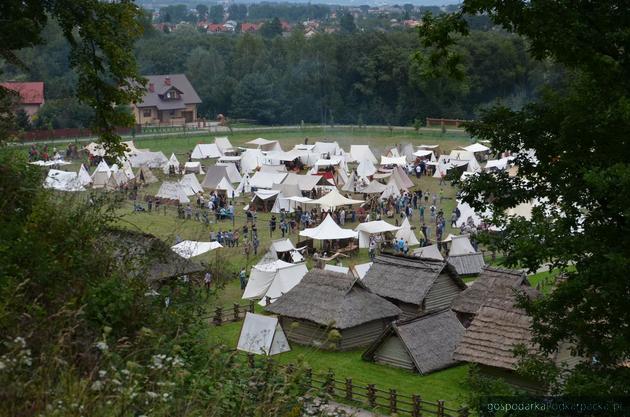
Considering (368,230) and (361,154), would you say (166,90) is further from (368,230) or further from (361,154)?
(368,230)

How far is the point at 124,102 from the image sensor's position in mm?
11781

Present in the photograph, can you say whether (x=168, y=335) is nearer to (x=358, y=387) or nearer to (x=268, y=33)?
(x=358, y=387)

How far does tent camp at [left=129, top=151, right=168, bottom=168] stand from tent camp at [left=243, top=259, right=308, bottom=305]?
24079mm

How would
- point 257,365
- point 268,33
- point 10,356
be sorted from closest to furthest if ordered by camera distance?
point 10,356 → point 257,365 → point 268,33

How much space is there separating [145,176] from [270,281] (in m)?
22.0

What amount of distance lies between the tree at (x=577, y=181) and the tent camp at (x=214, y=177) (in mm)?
33773

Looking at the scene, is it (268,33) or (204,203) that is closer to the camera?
(204,203)

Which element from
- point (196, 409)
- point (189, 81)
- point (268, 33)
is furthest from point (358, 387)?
point (268, 33)

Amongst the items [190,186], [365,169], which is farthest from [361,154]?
[190,186]

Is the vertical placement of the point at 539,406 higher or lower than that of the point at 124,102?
lower

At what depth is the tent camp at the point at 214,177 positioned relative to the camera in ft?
143

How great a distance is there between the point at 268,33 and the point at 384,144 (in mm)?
88826

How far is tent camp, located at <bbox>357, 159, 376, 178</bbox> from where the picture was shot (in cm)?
4588

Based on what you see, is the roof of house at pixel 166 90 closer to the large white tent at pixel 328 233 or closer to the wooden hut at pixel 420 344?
the large white tent at pixel 328 233
